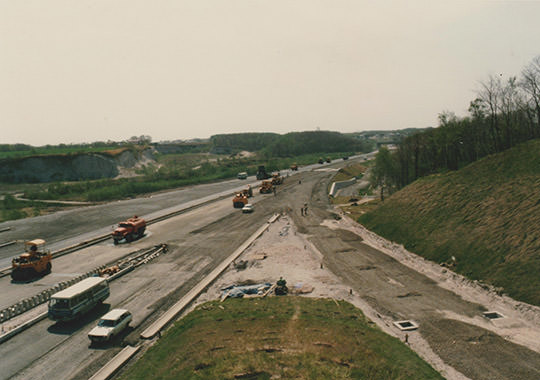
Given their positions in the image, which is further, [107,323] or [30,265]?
[30,265]

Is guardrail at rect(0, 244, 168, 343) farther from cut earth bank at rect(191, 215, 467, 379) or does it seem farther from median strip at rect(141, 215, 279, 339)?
cut earth bank at rect(191, 215, 467, 379)

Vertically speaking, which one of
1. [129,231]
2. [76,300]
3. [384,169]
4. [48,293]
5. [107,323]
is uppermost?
[384,169]

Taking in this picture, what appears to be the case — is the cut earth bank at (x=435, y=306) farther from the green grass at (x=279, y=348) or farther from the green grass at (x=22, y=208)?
the green grass at (x=22, y=208)

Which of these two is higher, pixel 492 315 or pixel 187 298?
pixel 187 298

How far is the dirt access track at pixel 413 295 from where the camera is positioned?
19719 millimetres

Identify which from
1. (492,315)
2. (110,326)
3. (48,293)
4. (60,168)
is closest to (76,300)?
(110,326)

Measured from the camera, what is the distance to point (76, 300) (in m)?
24.6

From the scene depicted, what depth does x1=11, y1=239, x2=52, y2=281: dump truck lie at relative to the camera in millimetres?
34375

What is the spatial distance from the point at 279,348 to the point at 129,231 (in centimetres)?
3694

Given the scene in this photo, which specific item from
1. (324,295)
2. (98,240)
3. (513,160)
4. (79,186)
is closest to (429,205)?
(513,160)

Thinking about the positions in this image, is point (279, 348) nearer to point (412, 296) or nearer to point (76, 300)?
point (412, 296)

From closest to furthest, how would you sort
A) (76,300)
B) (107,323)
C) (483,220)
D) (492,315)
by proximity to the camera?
(107,323) < (492,315) < (76,300) < (483,220)

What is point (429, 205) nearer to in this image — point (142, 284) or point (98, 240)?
point (142, 284)

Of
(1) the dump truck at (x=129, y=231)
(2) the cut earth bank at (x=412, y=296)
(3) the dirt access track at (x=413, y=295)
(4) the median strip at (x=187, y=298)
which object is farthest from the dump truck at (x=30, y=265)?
(3) the dirt access track at (x=413, y=295)
